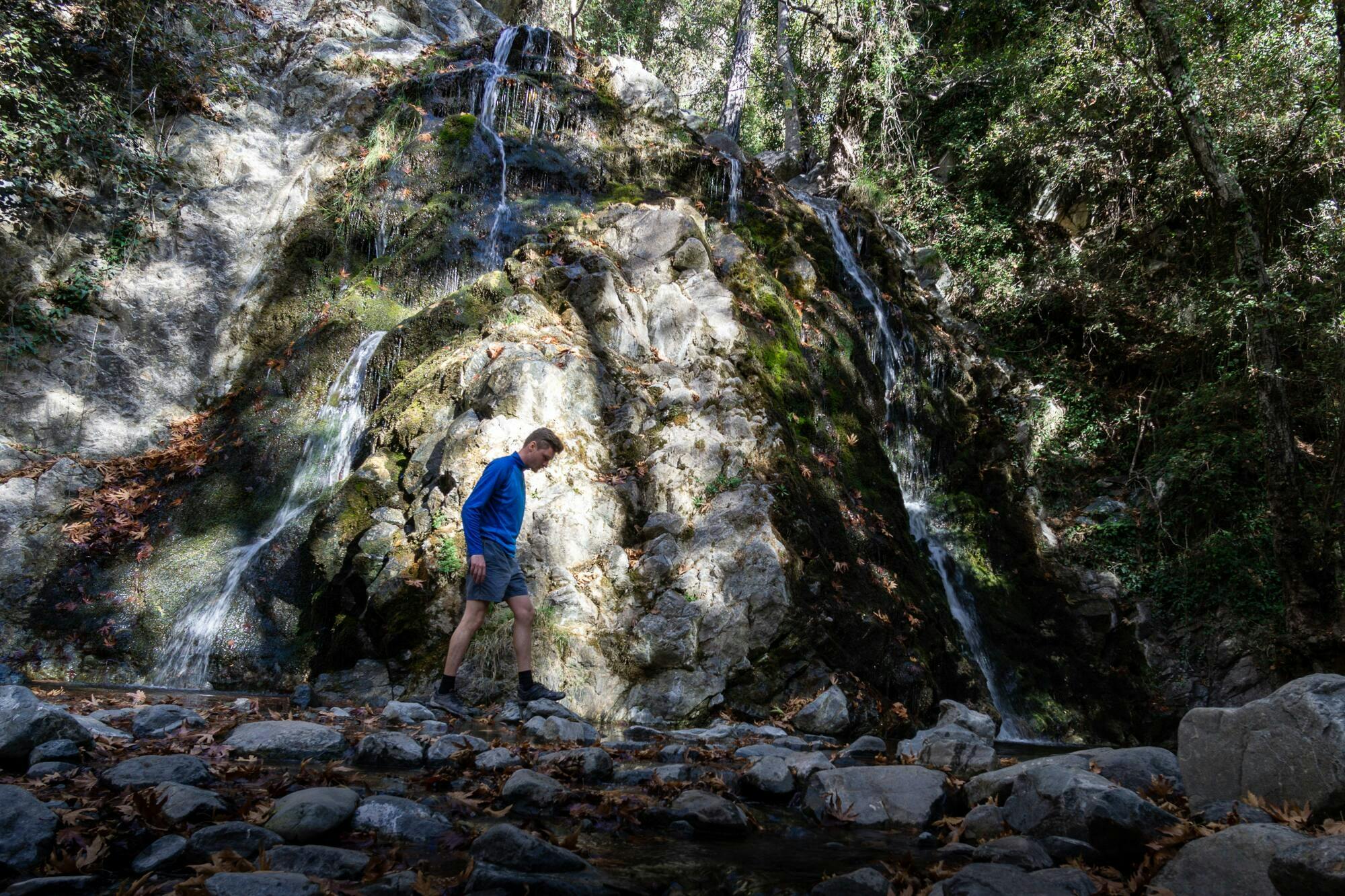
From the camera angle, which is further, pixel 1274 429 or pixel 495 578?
pixel 1274 429

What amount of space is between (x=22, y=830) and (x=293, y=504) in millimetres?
6393

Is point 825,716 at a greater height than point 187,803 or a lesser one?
lesser

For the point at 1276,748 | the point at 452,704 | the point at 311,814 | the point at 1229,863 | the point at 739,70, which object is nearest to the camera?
the point at 1229,863

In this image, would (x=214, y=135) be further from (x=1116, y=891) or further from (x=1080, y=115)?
(x=1080, y=115)

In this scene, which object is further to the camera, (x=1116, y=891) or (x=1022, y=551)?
(x=1022, y=551)

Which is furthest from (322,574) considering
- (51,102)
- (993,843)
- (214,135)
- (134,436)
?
(214,135)

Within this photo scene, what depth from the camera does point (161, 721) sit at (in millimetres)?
3975

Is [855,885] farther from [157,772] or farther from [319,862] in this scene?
[157,772]

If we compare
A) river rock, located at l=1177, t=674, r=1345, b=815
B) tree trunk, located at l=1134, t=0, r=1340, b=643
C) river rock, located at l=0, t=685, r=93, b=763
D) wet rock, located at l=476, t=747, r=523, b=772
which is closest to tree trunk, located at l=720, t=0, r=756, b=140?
tree trunk, located at l=1134, t=0, r=1340, b=643

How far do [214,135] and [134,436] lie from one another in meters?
5.91

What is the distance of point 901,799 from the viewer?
3.54m

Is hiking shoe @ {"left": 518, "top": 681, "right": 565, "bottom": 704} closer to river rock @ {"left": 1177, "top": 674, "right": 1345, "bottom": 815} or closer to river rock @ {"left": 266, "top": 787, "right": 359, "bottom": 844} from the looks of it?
river rock @ {"left": 266, "top": 787, "right": 359, "bottom": 844}

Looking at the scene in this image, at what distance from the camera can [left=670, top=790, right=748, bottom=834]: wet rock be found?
3.13 m

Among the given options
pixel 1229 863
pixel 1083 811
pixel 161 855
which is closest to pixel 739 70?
pixel 1083 811
